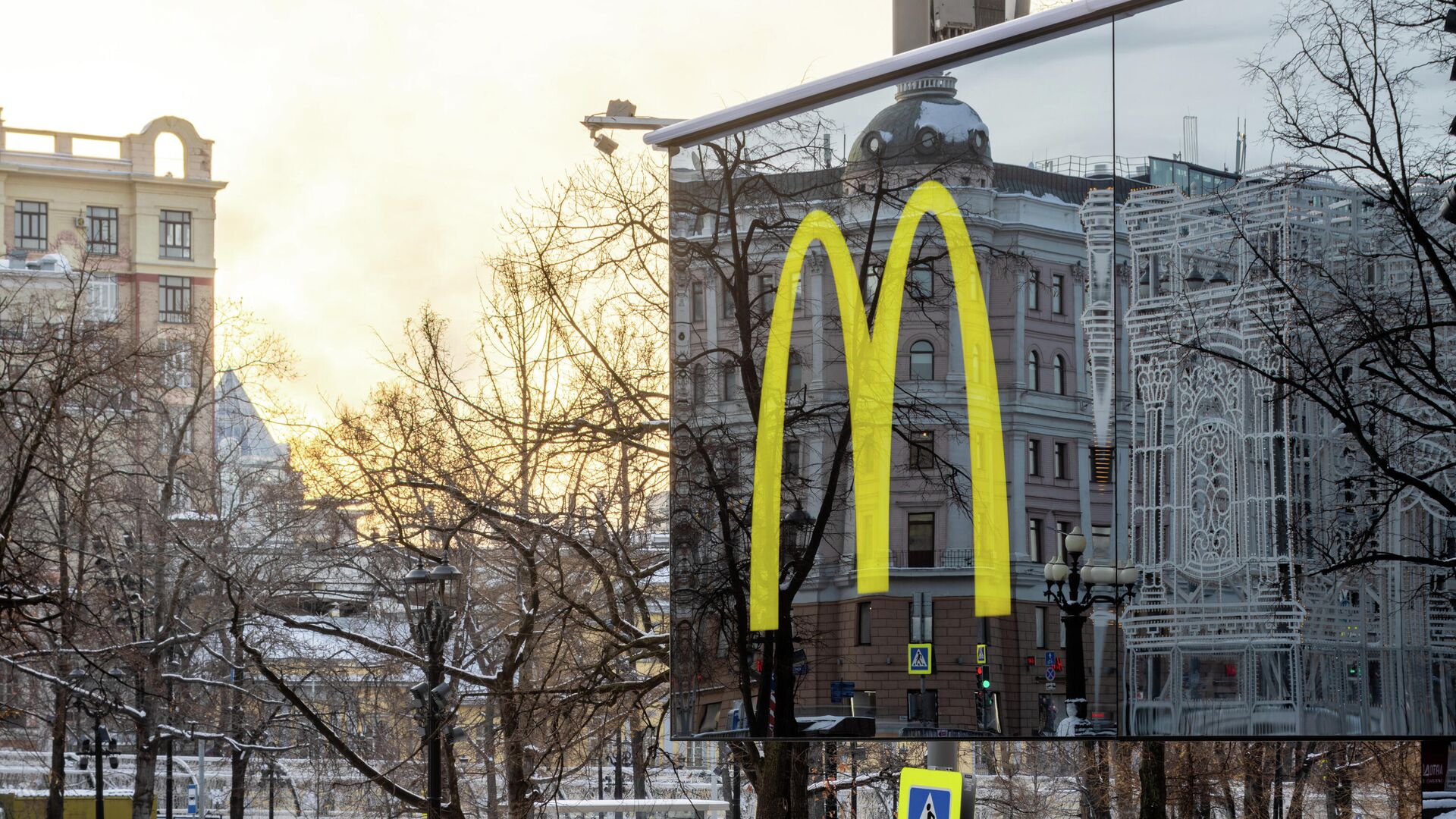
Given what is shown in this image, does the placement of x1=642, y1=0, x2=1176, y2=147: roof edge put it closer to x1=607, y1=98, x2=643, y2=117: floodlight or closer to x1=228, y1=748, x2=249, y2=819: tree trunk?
x1=607, y1=98, x2=643, y2=117: floodlight

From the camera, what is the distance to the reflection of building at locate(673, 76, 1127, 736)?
540cm

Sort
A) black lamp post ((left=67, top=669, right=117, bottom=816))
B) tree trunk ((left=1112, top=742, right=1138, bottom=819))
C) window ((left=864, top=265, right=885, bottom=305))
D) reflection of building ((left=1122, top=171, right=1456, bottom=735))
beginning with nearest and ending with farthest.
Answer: reflection of building ((left=1122, top=171, right=1456, bottom=735))
window ((left=864, top=265, right=885, bottom=305))
tree trunk ((left=1112, top=742, right=1138, bottom=819))
black lamp post ((left=67, top=669, right=117, bottom=816))

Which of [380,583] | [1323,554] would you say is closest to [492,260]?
[380,583]

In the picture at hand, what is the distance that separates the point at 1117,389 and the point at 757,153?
1.82m

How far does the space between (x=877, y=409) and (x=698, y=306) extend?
1265 mm

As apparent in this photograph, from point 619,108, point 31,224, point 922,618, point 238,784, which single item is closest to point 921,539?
point 922,618

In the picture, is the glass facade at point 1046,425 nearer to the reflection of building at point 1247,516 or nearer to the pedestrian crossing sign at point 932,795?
the reflection of building at point 1247,516

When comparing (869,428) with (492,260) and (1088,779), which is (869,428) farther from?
(1088,779)

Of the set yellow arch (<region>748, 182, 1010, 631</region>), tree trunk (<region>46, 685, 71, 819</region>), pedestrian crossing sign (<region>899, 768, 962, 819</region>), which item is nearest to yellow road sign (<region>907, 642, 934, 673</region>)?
yellow arch (<region>748, 182, 1010, 631</region>)

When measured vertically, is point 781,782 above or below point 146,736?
above

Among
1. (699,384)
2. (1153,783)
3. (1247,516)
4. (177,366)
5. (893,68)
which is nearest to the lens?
(1247,516)

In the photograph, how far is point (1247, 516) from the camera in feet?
16.1

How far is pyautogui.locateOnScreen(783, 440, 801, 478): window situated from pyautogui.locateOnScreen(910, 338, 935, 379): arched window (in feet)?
1.94

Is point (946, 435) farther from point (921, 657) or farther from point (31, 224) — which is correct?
point (31, 224)
